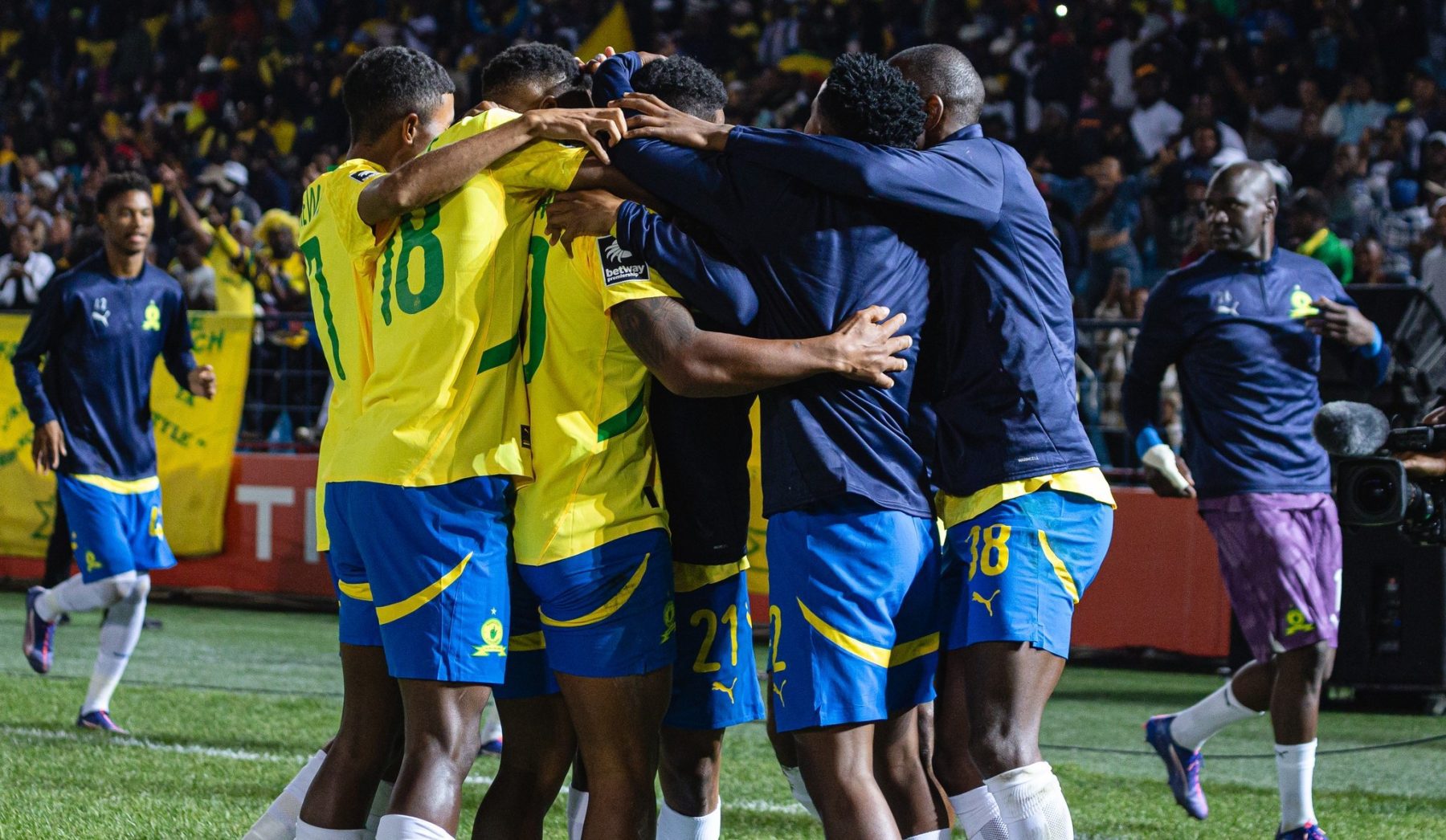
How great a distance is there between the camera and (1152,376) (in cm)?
631

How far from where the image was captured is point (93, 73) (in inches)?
874

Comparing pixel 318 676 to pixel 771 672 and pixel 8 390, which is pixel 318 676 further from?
pixel 771 672

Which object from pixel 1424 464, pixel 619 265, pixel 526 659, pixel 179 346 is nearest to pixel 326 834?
pixel 526 659

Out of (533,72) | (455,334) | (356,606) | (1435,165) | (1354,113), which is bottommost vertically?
(356,606)

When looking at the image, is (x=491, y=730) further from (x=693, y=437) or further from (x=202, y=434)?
(x=202, y=434)

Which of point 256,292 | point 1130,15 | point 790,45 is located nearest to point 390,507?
point 256,292

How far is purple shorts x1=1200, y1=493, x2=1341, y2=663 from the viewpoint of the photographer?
579 centimetres

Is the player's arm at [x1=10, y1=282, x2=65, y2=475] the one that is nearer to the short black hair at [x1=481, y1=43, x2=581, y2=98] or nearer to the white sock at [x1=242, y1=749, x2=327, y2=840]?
the white sock at [x1=242, y1=749, x2=327, y2=840]

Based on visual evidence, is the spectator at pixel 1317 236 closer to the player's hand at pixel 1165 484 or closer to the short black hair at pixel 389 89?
the player's hand at pixel 1165 484

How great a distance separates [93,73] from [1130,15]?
14394mm

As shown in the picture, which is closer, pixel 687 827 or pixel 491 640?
pixel 491 640

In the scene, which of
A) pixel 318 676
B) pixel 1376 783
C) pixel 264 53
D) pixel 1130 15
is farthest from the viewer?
pixel 264 53

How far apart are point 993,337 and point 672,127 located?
86 cm

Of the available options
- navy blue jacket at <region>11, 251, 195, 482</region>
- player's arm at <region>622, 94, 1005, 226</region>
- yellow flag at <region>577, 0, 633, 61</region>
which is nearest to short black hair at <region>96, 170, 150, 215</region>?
navy blue jacket at <region>11, 251, 195, 482</region>
